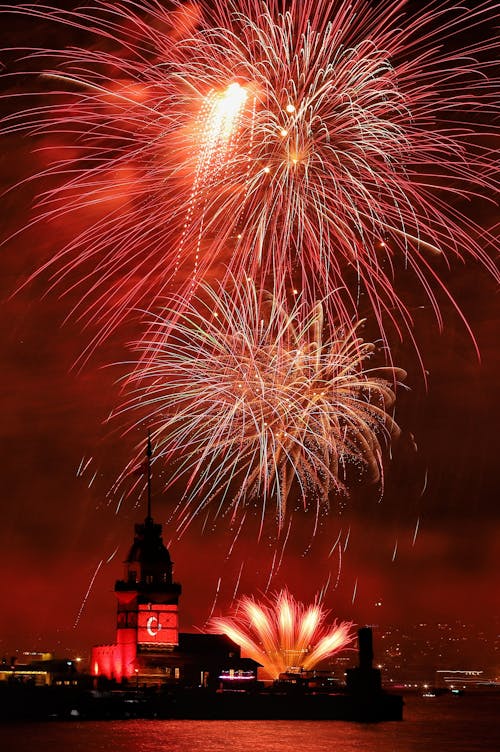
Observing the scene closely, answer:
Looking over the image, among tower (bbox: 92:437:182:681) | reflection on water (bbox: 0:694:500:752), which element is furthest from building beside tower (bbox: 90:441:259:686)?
reflection on water (bbox: 0:694:500:752)

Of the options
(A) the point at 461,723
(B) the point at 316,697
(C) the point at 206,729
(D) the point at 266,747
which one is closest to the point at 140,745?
(D) the point at 266,747

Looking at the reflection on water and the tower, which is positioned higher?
the tower

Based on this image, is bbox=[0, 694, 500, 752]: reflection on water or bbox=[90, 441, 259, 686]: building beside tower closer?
bbox=[0, 694, 500, 752]: reflection on water

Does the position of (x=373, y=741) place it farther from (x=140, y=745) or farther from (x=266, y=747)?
(x=140, y=745)

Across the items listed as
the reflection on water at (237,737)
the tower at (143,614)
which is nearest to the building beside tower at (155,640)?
the tower at (143,614)

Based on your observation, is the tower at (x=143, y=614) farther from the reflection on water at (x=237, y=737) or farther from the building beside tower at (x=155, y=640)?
the reflection on water at (x=237, y=737)

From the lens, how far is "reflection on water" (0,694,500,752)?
58906 millimetres

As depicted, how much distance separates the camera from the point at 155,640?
85500 millimetres

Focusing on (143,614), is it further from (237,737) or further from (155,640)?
(237,737)

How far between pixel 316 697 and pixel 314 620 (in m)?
14.8

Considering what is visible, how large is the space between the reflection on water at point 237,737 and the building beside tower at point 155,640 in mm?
6726

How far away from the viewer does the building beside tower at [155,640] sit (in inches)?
3332

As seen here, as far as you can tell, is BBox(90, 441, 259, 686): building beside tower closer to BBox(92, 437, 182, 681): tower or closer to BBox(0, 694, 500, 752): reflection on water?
BBox(92, 437, 182, 681): tower

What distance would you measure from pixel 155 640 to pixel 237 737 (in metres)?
21.5
